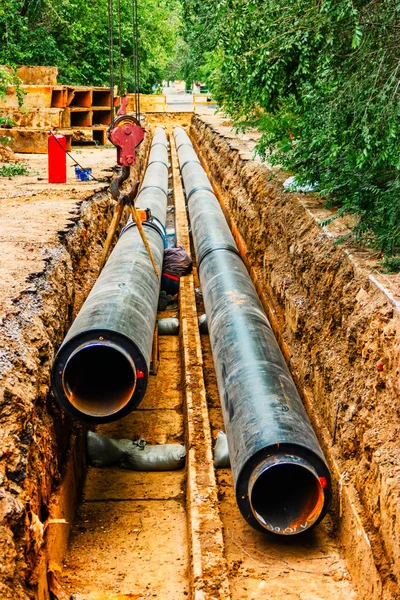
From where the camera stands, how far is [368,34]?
6418mm

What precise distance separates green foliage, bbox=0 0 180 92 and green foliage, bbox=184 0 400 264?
36.2 feet

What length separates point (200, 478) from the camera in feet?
18.5

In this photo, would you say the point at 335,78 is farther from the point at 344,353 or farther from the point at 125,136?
the point at 344,353

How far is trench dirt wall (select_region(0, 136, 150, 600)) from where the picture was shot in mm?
3740

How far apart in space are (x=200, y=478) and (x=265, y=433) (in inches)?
46.0

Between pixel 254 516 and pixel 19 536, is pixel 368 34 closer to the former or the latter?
pixel 254 516

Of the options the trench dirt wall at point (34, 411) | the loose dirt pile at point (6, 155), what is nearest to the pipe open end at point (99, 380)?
the trench dirt wall at point (34, 411)

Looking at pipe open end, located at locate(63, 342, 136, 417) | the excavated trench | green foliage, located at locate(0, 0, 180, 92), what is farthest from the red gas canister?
green foliage, located at locate(0, 0, 180, 92)

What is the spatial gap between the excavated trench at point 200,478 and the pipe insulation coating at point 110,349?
23cm

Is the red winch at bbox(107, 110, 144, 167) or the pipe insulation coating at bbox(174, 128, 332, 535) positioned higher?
the red winch at bbox(107, 110, 144, 167)

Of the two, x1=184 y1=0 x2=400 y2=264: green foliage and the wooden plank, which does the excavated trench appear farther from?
the wooden plank

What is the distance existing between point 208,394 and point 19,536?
4.20m

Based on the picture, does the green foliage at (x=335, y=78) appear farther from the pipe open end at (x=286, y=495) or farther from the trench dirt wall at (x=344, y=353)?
the pipe open end at (x=286, y=495)

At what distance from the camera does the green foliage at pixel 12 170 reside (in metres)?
13.0
